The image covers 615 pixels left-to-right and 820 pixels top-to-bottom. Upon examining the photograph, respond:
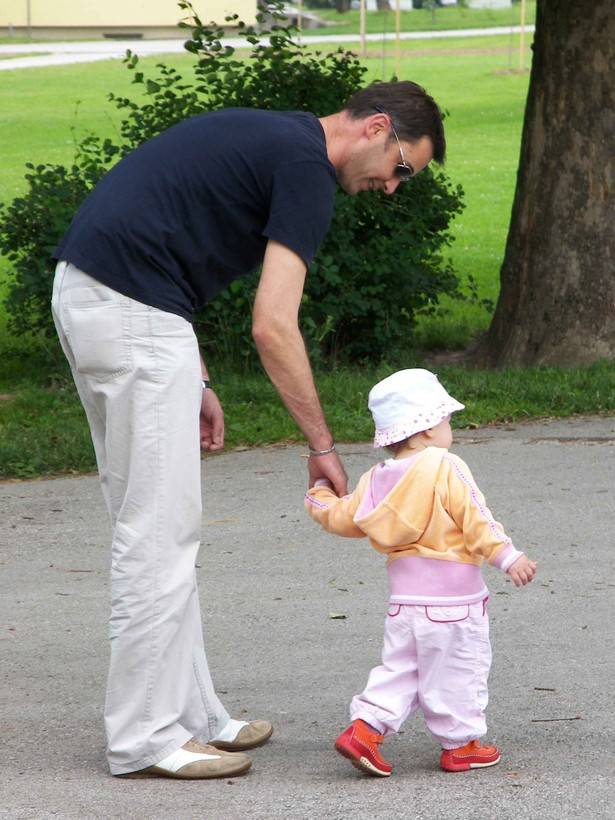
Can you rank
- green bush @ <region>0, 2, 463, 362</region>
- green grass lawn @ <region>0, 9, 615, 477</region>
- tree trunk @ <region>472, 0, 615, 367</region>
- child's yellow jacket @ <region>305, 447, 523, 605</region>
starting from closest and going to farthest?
child's yellow jacket @ <region>305, 447, 523, 605</region> → green grass lawn @ <region>0, 9, 615, 477</region> → tree trunk @ <region>472, 0, 615, 367</region> → green bush @ <region>0, 2, 463, 362</region>

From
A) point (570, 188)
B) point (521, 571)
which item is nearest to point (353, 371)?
point (570, 188)

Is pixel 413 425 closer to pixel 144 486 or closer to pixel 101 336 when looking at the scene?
pixel 144 486

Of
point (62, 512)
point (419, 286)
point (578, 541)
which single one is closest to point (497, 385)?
point (419, 286)

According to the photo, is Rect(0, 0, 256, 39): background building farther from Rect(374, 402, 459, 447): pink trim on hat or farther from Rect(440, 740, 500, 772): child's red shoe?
Rect(440, 740, 500, 772): child's red shoe

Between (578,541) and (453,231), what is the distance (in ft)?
41.3

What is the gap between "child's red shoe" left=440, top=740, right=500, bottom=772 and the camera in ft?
11.5

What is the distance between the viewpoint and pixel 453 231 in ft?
58.3

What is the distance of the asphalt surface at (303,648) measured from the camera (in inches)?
132

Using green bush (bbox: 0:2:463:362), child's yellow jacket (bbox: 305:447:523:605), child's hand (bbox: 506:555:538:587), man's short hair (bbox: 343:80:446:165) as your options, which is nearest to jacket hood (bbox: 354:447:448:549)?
child's yellow jacket (bbox: 305:447:523:605)

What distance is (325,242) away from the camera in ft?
29.6

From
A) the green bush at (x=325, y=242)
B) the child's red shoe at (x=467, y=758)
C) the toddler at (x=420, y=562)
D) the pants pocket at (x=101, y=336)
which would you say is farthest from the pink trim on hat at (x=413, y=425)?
the green bush at (x=325, y=242)

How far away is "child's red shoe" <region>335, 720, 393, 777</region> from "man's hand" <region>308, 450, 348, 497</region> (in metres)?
0.62

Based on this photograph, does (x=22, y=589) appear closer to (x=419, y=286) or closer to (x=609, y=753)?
(x=609, y=753)

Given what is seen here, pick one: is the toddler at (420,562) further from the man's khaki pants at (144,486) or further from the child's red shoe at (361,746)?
the man's khaki pants at (144,486)
